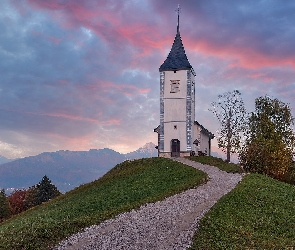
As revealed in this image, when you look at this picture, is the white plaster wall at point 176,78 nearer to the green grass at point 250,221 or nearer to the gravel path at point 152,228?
the green grass at point 250,221

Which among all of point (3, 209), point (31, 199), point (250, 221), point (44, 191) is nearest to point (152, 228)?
point (250, 221)

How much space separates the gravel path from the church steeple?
3493 cm

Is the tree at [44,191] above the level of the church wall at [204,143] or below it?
below

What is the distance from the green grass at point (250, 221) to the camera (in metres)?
18.0

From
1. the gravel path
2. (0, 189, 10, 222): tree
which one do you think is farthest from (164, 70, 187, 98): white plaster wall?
(0, 189, 10, 222): tree

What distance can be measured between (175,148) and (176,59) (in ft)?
50.7

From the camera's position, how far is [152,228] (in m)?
20.0

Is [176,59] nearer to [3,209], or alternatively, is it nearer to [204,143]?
[204,143]

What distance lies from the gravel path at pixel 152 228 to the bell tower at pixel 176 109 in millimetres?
29950

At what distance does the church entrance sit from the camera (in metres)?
58.6

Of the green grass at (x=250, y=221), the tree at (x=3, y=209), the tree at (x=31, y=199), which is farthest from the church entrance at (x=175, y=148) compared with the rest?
the tree at (x=3, y=209)

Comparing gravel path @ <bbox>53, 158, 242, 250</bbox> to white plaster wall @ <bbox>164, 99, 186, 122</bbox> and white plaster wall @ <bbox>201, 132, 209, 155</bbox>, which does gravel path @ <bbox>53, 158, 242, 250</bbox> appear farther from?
white plaster wall @ <bbox>201, 132, 209, 155</bbox>

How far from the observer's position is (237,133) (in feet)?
214

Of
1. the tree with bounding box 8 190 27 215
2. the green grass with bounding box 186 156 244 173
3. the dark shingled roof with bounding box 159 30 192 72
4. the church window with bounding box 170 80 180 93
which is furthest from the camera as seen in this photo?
the tree with bounding box 8 190 27 215
